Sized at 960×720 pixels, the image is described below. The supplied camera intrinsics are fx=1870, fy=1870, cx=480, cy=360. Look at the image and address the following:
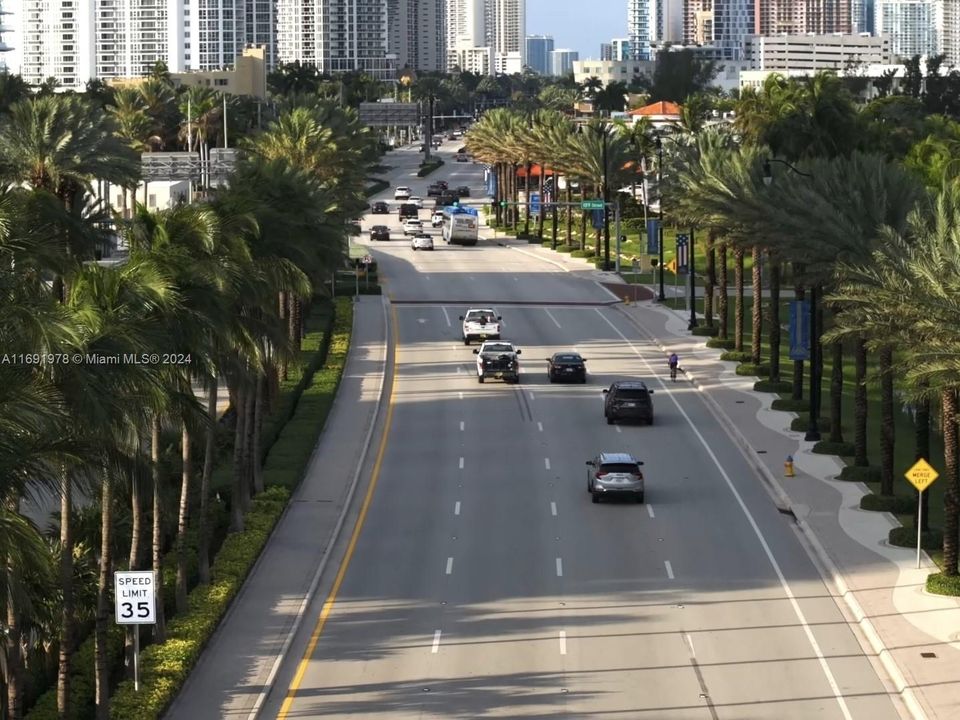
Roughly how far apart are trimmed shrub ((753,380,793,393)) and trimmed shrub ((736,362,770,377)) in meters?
2.54

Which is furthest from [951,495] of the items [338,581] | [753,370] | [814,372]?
[753,370]

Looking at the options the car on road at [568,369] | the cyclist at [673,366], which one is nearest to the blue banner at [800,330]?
the cyclist at [673,366]

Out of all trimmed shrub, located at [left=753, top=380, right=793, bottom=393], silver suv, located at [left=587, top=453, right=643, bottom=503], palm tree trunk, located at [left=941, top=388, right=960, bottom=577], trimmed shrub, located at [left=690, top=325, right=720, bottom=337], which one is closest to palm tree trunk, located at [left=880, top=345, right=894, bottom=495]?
silver suv, located at [left=587, top=453, right=643, bottom=503]

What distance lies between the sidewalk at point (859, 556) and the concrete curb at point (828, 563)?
29 mm

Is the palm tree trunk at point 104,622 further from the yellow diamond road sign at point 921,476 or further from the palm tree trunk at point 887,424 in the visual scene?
the palm tree trunk at point 887,424

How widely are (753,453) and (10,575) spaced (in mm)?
37639

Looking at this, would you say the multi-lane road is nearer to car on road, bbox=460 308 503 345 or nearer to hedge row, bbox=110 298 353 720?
hedge row, bbox=110 298 353 720

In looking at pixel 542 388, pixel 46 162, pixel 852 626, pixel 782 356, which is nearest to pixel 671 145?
pixel 782 356

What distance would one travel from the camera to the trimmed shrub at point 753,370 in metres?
73.6

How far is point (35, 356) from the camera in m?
25.1

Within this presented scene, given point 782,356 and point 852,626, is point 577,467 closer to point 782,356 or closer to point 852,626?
point 852,626

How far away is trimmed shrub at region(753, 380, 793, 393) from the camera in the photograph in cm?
7038

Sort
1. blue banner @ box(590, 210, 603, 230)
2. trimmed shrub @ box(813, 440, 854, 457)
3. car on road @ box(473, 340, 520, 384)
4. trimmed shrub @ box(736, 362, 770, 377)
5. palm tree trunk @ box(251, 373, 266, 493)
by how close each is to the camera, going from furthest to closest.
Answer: blue banner @ box(590, 210, 603, 230)
trimmed shrub @ box(736, 362, 770, 377)
car on road @ box(473, 340, 520, 384)
trimmed shrub @ box(813, 440, 854, 457)
palm tree trunk @ box(251, 373, 266, 493)

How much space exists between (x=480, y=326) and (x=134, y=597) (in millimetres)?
51490
